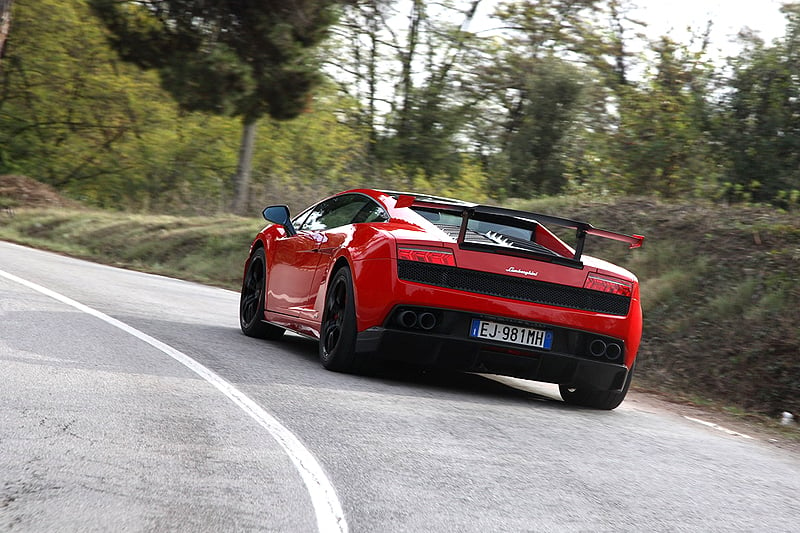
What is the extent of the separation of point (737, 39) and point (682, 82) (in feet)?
8.17

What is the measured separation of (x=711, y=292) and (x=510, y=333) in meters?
5.26

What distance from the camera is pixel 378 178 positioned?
2980cm

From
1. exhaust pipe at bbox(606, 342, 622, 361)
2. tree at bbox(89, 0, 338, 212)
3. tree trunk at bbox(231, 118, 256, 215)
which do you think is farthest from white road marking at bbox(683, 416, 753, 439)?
tree trunk at bbox(231, 118, 256, 215)

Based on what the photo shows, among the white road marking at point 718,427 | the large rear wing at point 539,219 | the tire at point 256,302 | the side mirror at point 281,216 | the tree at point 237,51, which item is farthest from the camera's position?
the tree at point 237,51

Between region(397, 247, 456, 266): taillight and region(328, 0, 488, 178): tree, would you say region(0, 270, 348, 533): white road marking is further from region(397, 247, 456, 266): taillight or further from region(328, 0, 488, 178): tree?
region(328, 0, 488, 178): tree

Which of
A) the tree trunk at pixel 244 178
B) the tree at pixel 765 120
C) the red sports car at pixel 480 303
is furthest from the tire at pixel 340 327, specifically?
the tree trunk at pixel 244 178

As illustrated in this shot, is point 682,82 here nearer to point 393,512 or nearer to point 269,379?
point 269,379

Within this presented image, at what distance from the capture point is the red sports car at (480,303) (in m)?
6.90

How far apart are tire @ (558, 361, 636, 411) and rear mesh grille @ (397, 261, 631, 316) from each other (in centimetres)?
65

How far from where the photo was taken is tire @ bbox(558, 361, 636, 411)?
24.6ft

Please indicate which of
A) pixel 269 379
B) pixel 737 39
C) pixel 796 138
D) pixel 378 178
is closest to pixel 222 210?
pixel 378 178

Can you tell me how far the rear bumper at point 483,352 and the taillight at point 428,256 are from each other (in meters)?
0.33

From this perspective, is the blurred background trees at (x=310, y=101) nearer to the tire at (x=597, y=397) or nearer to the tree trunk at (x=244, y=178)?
the tree trunk at (x=244, y=178)

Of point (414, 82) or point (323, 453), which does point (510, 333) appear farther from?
point (414, 82)
